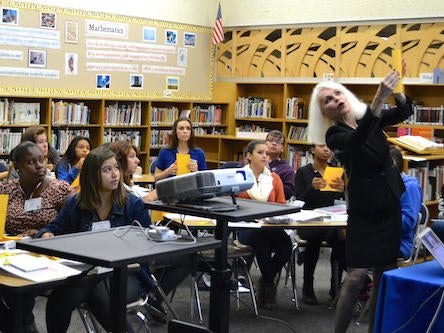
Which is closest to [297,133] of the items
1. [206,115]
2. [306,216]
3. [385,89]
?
[206,115]

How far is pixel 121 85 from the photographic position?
10.4 meters

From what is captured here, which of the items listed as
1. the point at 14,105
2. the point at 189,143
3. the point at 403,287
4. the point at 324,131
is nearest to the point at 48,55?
the point at 14,105

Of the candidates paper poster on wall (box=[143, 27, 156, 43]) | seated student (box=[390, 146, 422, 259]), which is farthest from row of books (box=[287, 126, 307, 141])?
seated student (box=[390, 146, 422, 259])

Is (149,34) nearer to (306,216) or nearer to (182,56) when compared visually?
(182,56)

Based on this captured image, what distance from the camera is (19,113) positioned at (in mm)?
9180

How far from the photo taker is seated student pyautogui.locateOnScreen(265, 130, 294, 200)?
702 centimetres

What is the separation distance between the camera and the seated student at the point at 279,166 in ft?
23.0

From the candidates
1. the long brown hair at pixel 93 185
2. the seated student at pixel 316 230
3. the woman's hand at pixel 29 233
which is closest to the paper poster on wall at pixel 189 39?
the seated student at pixel 316 230

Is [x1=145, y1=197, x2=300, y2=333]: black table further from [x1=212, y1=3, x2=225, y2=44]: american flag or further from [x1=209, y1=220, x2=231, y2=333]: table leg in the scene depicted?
[x1=212, y1=3, x2=225, y2=44]: american flag

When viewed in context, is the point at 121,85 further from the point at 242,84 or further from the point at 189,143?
the point at 189,143

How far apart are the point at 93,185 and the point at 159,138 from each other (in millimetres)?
6730

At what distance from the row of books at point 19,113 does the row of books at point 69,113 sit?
238mm

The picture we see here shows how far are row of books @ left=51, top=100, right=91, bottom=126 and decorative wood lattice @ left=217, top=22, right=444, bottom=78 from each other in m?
2.64

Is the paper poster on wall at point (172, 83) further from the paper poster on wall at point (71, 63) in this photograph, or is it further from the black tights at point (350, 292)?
the black tights at point (350, 292)
